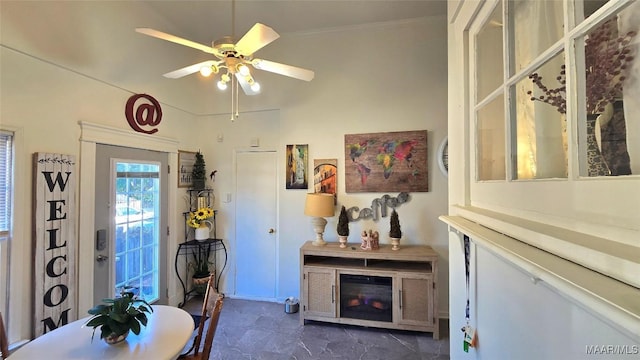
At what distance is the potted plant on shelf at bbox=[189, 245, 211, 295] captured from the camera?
3498 mm

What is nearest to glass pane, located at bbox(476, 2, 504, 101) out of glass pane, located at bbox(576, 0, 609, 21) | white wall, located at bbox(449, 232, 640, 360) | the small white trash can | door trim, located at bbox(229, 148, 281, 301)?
glass pane, located at bbox(576, 0, 609, 21)

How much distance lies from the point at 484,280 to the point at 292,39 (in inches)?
139

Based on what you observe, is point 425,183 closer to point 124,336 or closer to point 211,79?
point 124,336

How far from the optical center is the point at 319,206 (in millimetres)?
3070

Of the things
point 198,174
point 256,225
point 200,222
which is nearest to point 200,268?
point 200,222

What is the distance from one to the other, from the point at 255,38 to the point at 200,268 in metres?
3.11

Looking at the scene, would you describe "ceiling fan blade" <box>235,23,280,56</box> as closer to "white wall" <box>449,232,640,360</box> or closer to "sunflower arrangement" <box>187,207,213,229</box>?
"white wall" <box>449,232,640,360</box>

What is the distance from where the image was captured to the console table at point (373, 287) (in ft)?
9.05

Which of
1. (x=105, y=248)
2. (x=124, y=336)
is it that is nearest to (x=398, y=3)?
(x=124, y=336)

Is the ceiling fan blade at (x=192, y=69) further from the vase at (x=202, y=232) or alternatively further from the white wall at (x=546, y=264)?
the vase at (x=202, y=232)

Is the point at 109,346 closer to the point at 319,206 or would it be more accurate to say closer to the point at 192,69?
the point at 192,69

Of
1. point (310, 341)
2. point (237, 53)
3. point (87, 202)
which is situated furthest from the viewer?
point (310, 341)

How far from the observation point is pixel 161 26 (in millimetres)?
3129

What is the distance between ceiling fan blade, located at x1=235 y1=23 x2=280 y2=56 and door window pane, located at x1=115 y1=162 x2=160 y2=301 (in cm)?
187
